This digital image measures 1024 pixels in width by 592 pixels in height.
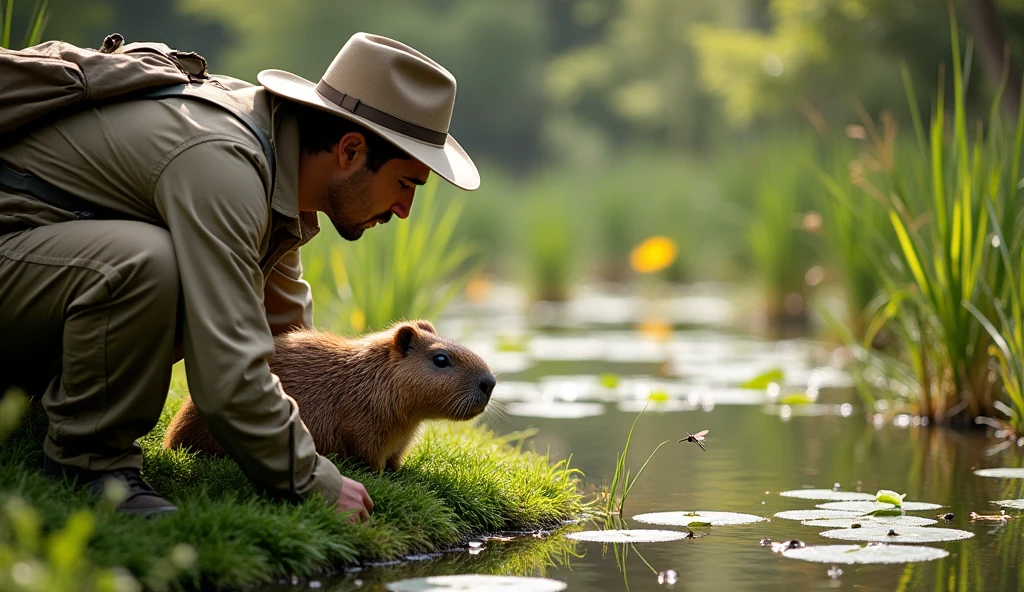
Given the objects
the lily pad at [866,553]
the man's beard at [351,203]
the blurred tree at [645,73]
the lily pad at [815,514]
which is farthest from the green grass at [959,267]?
the blurred tree at [645,73]

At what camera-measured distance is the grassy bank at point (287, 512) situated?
9.36ft

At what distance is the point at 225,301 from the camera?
9.79ft

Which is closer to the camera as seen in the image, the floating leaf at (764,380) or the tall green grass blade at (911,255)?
the tall green grass blade at (911,255)

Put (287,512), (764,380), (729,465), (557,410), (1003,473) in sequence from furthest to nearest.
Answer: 1. (764,380)
2. (557,410)
3. (729,465)
4. (1003,473)
5. (287,512)

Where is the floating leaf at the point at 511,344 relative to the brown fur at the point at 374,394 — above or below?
above

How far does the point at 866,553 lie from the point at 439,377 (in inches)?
52.2

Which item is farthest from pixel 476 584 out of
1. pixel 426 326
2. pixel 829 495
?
pixel 829 495

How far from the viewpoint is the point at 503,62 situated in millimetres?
43250

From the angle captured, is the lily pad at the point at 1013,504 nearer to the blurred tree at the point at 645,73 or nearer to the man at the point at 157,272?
the man at the point at 157,272

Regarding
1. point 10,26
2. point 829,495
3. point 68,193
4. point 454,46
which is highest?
point 454,46

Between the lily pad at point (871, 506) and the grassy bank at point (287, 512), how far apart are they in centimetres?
80

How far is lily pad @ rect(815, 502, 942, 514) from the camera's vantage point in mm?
3896

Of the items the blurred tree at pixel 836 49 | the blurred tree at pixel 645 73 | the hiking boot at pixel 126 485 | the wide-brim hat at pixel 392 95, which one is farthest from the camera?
the blurred tree at pixel 645 73

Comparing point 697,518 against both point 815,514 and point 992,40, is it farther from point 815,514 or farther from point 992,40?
point 992,40
